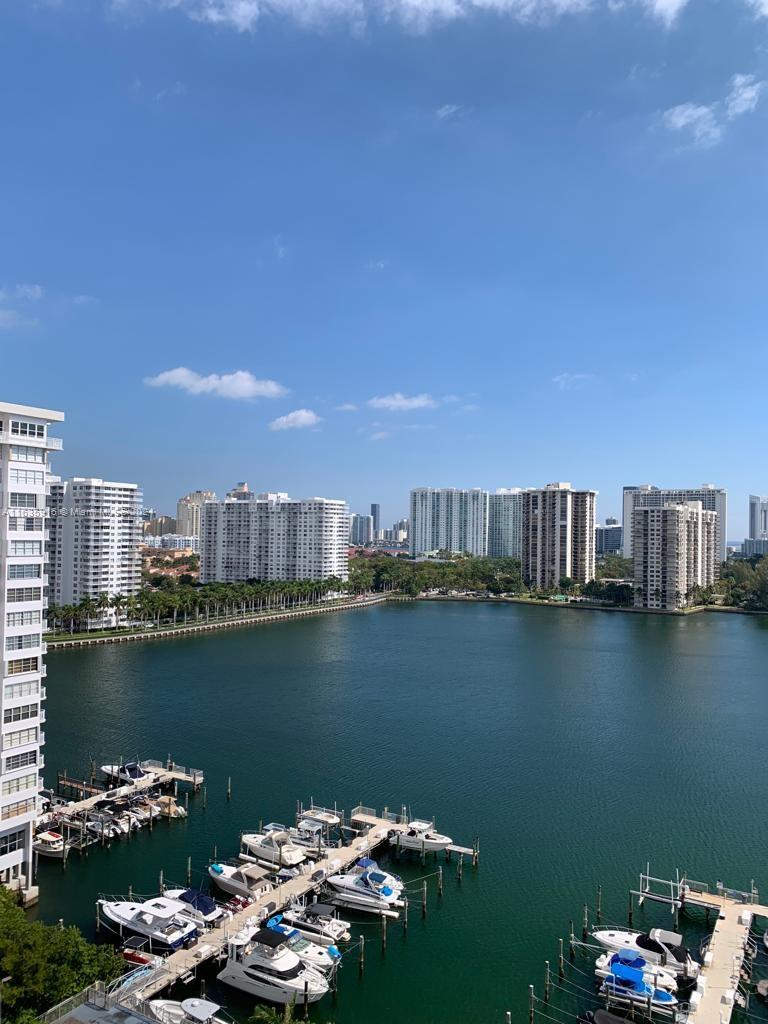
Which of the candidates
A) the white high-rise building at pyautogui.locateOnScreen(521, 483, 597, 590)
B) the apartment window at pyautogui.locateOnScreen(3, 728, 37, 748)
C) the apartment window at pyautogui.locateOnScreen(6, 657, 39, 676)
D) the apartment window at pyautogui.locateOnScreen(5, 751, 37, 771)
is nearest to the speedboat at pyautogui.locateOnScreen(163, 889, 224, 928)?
the apartment window at pyautogui.locateOnScreen(5, 751, 37, 771)

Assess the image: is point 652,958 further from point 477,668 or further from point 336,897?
point 477,668

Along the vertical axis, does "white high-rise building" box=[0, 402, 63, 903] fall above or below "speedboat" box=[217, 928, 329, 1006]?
above

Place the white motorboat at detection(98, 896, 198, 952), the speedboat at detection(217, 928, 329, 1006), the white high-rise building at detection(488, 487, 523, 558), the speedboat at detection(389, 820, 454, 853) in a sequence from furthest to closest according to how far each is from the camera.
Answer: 1. the white high-rise building at detection(488, 487, 523, 558)
2. the speedboat at detection(389, 820, 454, 853)
3. the white motorboat at detection(98, 896, 198, 952)
4. the speedboat at detection(217, 928, 329, 1006)

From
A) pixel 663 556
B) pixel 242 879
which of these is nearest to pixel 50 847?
pixel 242 879

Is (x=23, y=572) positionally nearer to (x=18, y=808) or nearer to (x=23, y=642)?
(x=23, y=642)

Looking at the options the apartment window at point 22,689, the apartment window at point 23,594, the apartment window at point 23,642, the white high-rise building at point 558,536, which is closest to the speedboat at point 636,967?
the apartment window at point 22,689

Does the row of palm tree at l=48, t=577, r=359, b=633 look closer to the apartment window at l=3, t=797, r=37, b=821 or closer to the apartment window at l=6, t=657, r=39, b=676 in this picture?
the apartment window at l=6, t=657, r=39, b=676
